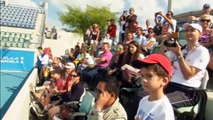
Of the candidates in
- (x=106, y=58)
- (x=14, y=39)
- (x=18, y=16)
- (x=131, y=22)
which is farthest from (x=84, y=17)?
(x=106, y=58)

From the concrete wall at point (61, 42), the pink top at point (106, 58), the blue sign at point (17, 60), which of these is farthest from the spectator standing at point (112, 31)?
the concrete wall at point (61, 42)

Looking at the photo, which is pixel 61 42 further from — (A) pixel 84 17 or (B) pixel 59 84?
(B) pixel 59 84

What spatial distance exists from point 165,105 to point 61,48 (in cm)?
2305

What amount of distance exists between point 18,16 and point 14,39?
11.3 ft

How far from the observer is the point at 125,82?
4938 mm

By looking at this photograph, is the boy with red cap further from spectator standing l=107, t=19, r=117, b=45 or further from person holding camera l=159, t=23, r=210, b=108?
spectator standing l=107, t=19, r=117, b=45

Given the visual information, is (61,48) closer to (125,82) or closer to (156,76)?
(125,82)

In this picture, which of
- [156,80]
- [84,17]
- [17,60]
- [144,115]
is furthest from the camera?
[84,17]

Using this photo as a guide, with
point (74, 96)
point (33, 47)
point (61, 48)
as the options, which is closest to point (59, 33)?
point (61, 48)

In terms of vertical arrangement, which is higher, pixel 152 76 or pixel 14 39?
pixel 152 76

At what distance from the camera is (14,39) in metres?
17.1

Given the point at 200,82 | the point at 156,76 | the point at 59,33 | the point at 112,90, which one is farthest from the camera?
the point at 59,33

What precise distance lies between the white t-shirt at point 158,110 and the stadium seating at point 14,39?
48.7 feet

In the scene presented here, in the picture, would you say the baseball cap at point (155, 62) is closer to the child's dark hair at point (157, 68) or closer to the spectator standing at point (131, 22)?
the child's dark hair at point (157, 68)
